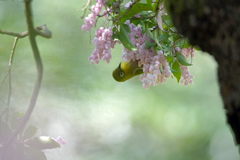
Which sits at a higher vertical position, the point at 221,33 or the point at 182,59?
the point at 182,59

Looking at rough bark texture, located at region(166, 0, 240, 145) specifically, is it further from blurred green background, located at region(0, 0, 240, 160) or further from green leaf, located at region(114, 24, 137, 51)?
blurred green background, located at region(0, 0, 240, 160)

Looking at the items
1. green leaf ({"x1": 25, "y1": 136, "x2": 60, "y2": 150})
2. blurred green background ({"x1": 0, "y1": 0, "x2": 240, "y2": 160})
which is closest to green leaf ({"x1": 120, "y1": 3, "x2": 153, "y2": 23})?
green leaf ({"x1": 25, "y1": 136, "x2": 60, "y2": 150})

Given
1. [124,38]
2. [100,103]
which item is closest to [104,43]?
[124,38]

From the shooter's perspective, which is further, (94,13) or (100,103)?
(100,103)

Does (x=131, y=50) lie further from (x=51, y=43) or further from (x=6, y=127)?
(x=51, y=43)

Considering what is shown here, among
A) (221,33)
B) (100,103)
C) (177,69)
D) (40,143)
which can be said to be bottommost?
(221,33)

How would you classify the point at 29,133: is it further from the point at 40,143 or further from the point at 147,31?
the point at 147,31

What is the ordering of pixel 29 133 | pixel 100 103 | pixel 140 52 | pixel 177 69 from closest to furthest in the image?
1. pixel 140 52
2. pixel 177 69
3. pixel 29 133
4. pixel 100 103
